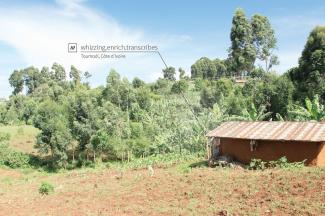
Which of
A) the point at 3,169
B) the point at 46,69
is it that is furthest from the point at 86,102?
the point at 46,69

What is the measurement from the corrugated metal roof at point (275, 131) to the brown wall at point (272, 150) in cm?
35

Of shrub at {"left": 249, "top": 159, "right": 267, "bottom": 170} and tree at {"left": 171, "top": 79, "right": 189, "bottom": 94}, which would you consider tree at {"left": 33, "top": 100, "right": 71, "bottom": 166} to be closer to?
shrub at {"left": 249, "top": 159, "right": 267, "bottom": 170}

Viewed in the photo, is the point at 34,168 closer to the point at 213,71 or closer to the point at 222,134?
the point at 222,134

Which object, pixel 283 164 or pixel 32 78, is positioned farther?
pixel 32 78

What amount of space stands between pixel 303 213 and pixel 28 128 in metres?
41.4

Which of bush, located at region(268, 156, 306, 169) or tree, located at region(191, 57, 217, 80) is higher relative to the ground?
tree, located at region(191, 57, 217, 80)

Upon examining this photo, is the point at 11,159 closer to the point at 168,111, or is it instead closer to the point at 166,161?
the point at 168,111

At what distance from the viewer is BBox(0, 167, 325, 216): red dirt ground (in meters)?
11.4

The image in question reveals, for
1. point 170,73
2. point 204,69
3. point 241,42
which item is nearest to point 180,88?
point 241,42

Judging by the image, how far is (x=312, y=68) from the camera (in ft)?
83.1

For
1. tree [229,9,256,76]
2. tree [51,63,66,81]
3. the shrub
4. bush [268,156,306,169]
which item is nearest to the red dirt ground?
the shrub

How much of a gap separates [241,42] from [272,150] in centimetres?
2905

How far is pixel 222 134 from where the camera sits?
62.8 feet

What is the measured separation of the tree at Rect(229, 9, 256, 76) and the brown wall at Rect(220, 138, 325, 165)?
26675 millimetres
